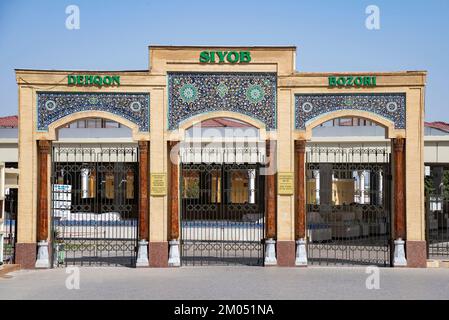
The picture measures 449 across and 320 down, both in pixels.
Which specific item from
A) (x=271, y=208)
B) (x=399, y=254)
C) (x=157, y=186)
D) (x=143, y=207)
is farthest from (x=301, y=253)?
(x=143, y=207)

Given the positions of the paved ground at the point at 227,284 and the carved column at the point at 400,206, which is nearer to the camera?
the paved ground at the point at 227,284

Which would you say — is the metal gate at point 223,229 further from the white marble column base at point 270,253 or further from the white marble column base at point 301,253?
the white marble column base at point 301,253

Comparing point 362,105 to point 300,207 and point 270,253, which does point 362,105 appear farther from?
point 270,253

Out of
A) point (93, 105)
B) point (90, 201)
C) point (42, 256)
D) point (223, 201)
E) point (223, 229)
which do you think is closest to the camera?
point (42, 256)

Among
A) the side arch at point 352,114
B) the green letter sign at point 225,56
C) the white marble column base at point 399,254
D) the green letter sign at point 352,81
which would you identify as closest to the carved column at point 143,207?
the green letter sign at point 225,56

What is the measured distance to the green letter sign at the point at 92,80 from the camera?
1684cm

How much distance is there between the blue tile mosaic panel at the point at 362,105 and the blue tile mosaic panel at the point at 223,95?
0.66 metres

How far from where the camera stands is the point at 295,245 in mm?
16891

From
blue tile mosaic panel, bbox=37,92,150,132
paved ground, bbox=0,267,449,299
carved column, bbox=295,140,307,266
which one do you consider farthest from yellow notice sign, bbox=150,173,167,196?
carved column, bbox=295,140,307,266

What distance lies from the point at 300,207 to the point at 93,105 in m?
5.07

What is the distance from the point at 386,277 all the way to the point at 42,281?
6.72 meters

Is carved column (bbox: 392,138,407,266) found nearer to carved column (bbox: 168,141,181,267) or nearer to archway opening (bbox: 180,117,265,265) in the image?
archway opening (bbox: 180,117,265,265)

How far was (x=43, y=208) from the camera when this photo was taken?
664 inches
